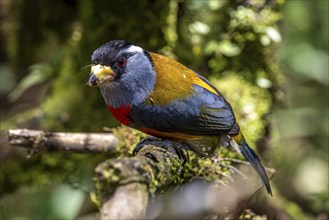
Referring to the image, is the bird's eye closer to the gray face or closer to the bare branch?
the gray face

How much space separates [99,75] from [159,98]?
13.4 inches

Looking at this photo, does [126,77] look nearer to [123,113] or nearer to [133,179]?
[123,113]

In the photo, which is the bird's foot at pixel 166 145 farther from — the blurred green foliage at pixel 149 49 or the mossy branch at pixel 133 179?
the blurred green foliage at pixel 149 49

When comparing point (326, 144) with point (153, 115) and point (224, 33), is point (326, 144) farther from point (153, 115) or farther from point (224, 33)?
point (153, 115)

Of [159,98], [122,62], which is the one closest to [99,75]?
[122,62]

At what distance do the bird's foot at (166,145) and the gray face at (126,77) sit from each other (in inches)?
9.0

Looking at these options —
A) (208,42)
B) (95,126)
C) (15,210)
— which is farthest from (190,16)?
(15,210)

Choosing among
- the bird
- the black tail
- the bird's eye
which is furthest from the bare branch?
the black tail

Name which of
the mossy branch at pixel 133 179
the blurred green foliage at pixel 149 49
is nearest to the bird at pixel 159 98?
the mossy branch at pixel 133 179

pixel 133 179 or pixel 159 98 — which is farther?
pixel 159 98

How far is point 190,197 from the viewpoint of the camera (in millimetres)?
2904

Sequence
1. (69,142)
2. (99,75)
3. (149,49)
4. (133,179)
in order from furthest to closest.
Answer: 1. (149,49)
2. (69,142)
3. (99,75)
4. (133,179)

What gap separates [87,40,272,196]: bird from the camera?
3.26 meters

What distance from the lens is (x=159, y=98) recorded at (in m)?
3.30
